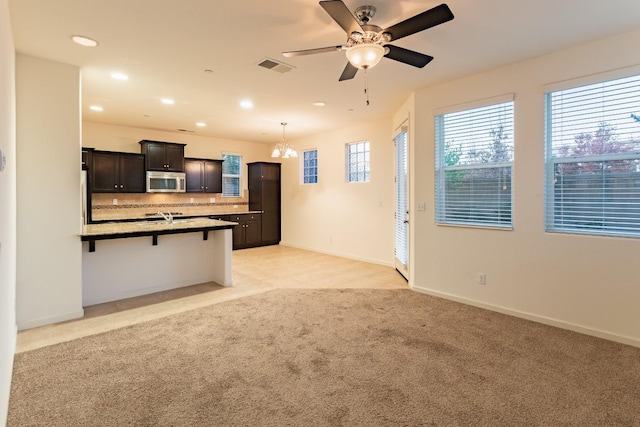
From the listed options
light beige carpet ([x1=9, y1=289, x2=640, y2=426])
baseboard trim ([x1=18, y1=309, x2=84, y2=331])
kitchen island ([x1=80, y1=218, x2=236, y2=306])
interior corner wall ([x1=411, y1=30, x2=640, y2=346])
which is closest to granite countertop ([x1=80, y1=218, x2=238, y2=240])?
kitchen island ([x1=80, y1=218, x2=236, y2=306])

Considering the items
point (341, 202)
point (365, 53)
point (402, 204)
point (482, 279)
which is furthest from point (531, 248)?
point (341, 202)

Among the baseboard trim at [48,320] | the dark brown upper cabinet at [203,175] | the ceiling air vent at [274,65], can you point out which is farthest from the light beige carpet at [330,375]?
the dark brown upper cabinet at [203,175]

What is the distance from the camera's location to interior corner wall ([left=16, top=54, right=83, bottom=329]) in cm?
322

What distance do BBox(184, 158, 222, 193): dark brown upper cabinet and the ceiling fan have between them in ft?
18.2

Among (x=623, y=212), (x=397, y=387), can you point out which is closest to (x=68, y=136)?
(x=397, y=387)

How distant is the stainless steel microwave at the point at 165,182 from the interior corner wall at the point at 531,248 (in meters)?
5.05

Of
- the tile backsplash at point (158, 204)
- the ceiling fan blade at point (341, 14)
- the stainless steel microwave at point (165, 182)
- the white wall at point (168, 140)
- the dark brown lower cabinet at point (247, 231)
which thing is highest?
the white wall at point (168, 140)

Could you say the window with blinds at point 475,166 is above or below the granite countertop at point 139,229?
above

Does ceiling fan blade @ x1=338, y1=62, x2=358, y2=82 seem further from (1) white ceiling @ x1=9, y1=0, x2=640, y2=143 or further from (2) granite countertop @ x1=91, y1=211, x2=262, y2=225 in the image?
(2) granite countertop @ x1=91, y1=211, x2=262, y2=225

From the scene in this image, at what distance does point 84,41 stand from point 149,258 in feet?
8.60

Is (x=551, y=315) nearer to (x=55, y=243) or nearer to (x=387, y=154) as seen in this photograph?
(x=387, y=154)

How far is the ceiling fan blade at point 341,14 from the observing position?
1995 mm

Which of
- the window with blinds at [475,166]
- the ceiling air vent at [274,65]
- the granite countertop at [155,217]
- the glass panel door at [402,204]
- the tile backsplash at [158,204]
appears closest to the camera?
the ceiling air vent at [274,65]

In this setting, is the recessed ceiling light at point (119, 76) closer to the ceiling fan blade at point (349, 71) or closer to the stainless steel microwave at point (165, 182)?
the ceiling fan blade at point (349, 71)
